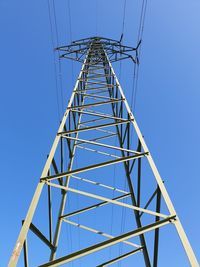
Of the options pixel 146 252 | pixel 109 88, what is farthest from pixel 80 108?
pixel 146 252

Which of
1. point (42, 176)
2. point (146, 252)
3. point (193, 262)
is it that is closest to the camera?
point (193, 262)

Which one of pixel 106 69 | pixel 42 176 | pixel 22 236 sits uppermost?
pixel 106 69

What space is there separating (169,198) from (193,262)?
116 cm

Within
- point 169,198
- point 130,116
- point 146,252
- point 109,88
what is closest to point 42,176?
point 169,198

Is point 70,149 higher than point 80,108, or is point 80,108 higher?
point 80,108

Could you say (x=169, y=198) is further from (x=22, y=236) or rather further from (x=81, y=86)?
→ (x=81, y=86)

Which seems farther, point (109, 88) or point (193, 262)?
point (109, 88)

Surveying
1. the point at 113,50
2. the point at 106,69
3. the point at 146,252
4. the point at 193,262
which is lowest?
the point at 146,252

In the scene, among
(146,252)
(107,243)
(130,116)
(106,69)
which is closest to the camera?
(107,243)

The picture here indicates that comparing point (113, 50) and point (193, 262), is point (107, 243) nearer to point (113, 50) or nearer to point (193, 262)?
point (193, 262)

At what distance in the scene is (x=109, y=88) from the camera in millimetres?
10031

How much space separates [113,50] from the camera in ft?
42.8

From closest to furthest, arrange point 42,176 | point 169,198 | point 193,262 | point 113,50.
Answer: point 193,262 → point 169,198 → point 42,176 → point 113,50

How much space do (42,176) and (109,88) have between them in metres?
5.85
